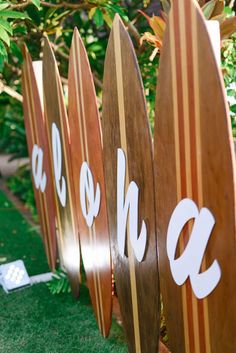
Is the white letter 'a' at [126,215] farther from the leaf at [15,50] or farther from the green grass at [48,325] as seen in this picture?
the leaf at [15,50]

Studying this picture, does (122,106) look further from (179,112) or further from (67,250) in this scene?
(67,250)

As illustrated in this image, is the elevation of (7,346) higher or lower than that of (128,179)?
lower

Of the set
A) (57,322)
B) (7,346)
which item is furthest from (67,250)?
(7,346)

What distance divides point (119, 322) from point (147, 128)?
1.67 m

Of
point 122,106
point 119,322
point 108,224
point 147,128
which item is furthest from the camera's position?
point 119,322

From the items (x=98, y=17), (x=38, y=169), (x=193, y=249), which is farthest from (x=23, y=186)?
(x=193, y=249)

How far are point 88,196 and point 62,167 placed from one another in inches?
17.9

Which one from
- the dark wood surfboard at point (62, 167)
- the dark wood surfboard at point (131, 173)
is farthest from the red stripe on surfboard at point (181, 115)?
the dark wood surfboard at point (62, 167)

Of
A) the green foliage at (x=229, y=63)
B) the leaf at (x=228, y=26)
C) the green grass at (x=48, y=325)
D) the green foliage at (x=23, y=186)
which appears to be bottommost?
the green grass at (x=48, y=325)

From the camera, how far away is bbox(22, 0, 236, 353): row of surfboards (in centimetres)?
186

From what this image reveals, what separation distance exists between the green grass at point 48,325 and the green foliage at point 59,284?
0.14ft

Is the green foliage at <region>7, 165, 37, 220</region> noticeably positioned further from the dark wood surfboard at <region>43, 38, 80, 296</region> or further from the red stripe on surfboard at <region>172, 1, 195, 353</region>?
the red stripe on surfboard at <region>172, 1, 195, 353</region>

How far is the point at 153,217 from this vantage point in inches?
91.0

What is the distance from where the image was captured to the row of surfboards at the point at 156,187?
6.11 feet
